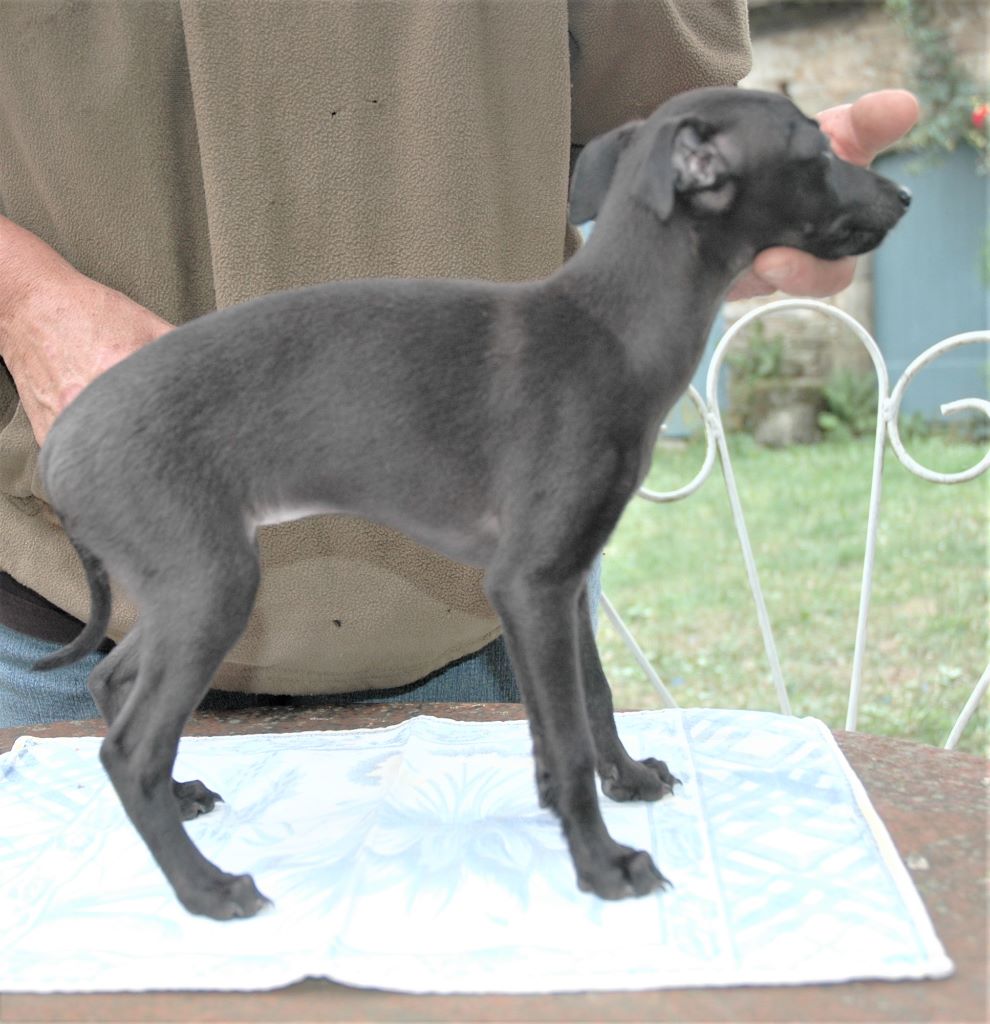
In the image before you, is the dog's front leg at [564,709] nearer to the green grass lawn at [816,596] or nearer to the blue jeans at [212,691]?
the blue jeans at [212,691]

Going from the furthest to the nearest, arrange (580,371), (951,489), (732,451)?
1. (732,451)
2. (951,489)
3. (580,371)

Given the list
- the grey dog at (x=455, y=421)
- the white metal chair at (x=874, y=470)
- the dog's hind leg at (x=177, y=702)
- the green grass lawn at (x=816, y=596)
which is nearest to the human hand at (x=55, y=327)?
the grey dog at (x=455, y=421)

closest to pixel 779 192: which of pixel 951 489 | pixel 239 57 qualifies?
pixel 239 57

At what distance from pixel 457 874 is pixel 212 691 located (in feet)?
2.82

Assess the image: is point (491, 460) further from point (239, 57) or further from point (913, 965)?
point (239, 57)

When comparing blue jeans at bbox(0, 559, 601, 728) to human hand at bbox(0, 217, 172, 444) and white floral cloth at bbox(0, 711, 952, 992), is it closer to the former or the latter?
white floral cloth at bbox(0, 711, 952, 992)

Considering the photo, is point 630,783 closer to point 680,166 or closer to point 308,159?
point 680,166

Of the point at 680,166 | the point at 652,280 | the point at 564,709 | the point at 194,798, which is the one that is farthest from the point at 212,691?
the point at 680,166

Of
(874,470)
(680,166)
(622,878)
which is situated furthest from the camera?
(874,470)

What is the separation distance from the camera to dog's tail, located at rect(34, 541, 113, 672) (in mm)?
1330

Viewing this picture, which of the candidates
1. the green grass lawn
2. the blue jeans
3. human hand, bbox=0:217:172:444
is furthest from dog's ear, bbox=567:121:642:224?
the green grass lawn

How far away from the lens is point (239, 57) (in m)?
1.72

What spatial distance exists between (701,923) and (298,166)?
46.5 inches

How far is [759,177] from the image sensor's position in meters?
1.22
